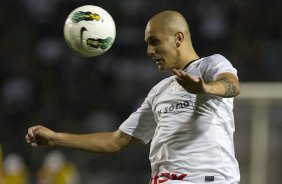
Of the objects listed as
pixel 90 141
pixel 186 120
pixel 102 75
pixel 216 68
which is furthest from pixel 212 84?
pixel 102 75

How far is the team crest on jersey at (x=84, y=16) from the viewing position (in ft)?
17.8

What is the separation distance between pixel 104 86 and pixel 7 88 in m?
1.66

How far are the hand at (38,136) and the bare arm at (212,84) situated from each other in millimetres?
1259

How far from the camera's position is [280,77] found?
11.9 meters

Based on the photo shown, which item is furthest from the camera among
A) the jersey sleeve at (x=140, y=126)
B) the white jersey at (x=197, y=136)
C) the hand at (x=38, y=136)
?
the jersey sleeve at (x=140, y=126)

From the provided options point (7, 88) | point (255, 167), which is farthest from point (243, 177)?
point (7, 88)

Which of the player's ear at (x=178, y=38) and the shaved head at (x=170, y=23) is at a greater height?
the shaved head at (x=170, y=23)

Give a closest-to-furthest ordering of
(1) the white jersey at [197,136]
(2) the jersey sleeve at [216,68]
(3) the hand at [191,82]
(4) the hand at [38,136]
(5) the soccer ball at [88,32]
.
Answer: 1. (3) the hand at [191,82]
2. (2) the jersey sleeve at [216,68]
3. (1) the white jersey at [197,136]
4. (4) the hand at [38,136]
5. (5) the soccer ball at [88,32]

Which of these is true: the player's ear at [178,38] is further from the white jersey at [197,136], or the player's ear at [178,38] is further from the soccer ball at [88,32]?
the soccer ball at [88,32]

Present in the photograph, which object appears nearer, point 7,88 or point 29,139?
point 29,139

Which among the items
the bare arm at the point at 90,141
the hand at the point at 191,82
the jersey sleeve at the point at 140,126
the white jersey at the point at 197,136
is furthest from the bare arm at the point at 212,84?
the bare arm at the point at 90,141

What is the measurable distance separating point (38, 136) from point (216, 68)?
1261 mm

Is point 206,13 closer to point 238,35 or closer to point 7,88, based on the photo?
point 238,35

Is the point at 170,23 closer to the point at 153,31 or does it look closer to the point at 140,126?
the point at 153,31
